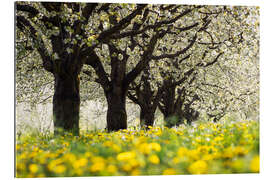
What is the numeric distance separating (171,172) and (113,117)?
562cm

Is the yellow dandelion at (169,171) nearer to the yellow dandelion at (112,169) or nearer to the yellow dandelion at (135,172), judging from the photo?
the yellow dandelion at (135,172)

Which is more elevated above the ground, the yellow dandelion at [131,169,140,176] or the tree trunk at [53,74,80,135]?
the tree trunk at [53,74,80,135]

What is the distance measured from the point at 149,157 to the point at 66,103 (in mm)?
3530

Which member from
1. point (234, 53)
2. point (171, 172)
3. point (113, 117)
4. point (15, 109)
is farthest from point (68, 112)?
point (234, 53)

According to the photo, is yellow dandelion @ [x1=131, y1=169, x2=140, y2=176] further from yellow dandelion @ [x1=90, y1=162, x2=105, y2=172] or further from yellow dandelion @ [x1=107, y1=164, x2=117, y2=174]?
yellow dandelion @ [x1=90, y1=162, x2=105, y2=172]

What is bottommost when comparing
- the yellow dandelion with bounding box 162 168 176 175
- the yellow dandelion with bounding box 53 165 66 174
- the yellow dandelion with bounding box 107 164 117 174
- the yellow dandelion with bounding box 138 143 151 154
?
the yellow dandelion with bounding box 162 168 176 175

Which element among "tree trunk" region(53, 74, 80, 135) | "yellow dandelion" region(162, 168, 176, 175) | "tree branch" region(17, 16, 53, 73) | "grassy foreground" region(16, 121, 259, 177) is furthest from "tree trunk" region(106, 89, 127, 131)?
"yellow dandelion" region(162, 168, 176, 175)

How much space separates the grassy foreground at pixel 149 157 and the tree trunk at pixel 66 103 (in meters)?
1.43

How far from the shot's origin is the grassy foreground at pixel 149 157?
308cm

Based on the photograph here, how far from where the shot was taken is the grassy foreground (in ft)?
10.1

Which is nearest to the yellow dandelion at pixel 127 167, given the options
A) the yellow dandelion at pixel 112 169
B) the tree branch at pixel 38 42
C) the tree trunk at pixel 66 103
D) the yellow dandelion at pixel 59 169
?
the yellow dandelion at pixel 112 169

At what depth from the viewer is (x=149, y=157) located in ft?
10.3

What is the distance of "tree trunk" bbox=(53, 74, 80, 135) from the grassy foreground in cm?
143
